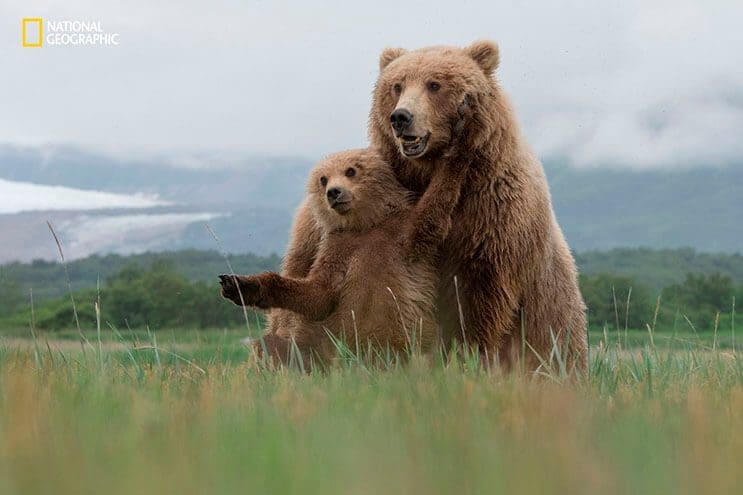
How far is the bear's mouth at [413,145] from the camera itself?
489 centimetres

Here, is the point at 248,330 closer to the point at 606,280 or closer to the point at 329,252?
the point at 329,252

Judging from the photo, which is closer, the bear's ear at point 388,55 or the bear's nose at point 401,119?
the bear's nose at point 401,119

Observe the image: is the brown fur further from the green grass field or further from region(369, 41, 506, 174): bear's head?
the green grass field

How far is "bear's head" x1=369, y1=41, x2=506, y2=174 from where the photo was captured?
4887 millimetres

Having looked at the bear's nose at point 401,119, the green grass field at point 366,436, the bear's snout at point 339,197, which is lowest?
the green grass field at point 366,436

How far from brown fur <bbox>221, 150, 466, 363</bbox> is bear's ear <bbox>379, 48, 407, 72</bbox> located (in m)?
0.57

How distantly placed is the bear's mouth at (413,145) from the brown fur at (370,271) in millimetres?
198

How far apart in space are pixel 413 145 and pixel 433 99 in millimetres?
262

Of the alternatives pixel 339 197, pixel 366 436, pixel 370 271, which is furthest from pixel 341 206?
pixel 366 436

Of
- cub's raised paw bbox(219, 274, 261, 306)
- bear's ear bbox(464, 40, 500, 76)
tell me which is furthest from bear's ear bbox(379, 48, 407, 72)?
cub's raised paw bbox(219, 274, 261, 306)

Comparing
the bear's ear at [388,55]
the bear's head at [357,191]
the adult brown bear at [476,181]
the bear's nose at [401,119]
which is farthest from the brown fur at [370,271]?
the bear's ear at [388,55]

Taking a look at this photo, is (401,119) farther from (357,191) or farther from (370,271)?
(370,271)

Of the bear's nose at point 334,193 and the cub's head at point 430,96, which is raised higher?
the cub's head at point 430,96

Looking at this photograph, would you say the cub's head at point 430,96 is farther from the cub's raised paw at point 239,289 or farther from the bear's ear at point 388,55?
the cub's raised paw at point 239,289
